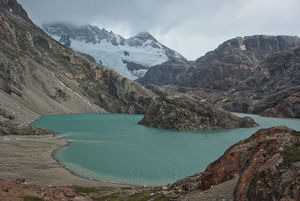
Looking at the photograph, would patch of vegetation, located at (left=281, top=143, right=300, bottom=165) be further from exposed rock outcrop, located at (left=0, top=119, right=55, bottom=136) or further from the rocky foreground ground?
exposed rock outcrop, located at (left=0, top=119, right=55, bottom=136)

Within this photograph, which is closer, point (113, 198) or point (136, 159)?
point (113, 198)

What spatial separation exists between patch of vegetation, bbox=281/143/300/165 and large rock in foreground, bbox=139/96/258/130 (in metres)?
83.3

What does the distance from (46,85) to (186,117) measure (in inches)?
3595

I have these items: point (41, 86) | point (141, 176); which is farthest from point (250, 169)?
point (41, 86)

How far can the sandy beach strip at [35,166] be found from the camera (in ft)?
103

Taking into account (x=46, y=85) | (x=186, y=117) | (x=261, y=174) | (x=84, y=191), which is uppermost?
(x=46, y=85)

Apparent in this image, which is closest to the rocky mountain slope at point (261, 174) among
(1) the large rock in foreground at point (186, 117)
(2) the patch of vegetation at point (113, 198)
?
(2) the patch of vegetation at point (113, 198)

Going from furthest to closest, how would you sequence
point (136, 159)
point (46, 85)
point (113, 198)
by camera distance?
point (46, 85) → point (136, 159) → point (113, 198)

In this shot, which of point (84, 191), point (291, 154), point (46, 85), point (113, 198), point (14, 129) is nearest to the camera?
point (291, 154)

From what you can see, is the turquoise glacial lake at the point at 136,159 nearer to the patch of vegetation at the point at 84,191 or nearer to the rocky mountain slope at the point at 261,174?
the patch of vegetation at the point at 84,191

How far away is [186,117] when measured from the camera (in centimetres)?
10138

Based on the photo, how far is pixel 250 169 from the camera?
554 inches

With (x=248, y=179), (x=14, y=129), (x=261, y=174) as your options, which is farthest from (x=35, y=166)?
(x=261, y=174)

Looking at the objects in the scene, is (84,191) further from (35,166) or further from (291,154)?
(291,154)
